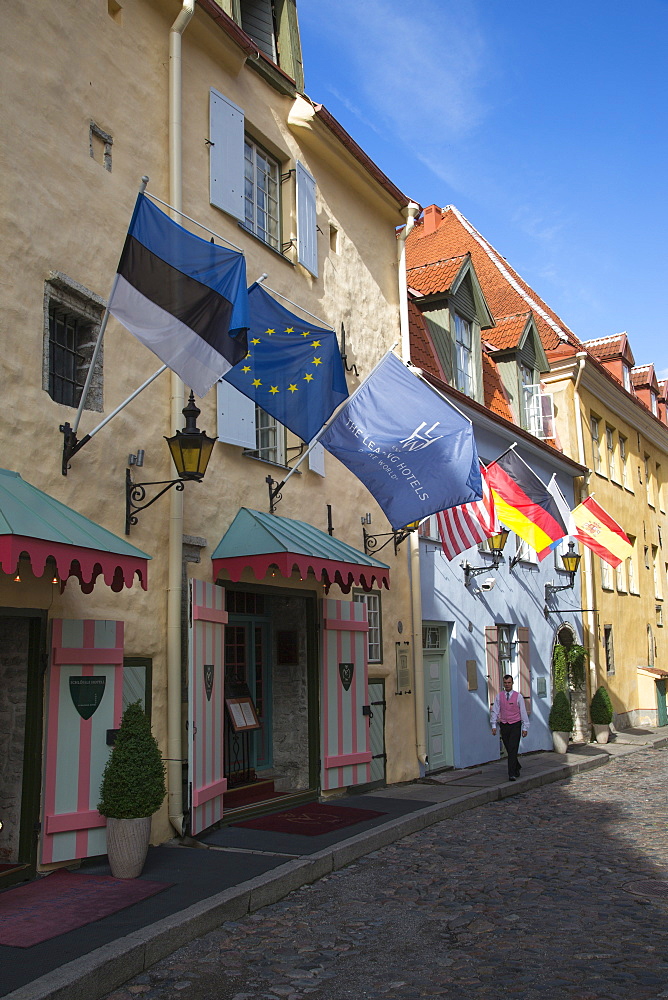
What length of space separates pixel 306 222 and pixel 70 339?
481cm

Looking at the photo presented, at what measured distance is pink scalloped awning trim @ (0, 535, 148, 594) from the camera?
5.47 m

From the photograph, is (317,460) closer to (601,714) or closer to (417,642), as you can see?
(417,642)

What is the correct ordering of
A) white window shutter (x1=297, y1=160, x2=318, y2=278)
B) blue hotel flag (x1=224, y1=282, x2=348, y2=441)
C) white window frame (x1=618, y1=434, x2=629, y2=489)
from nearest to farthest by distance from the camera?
blue hotel flag (x1=224, y1=282, x2=348, y2=441)
white window shutter (x1=297, y1=160, x2=318, y2=278)
white window frame (x1=618, y1=434, x2=629, y2=489)

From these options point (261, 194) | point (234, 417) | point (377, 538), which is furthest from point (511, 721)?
point (261, 194)

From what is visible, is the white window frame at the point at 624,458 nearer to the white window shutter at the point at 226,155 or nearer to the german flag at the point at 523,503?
the german flag at the point at 523,503

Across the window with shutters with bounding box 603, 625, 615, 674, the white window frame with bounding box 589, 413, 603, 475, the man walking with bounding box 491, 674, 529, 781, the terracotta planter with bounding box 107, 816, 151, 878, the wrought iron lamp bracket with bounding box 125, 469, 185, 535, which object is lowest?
the terracotta planter with bounding box 107, 816, 151, 878

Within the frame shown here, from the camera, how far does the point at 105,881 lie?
6.62m

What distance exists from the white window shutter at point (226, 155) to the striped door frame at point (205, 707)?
4.32 m

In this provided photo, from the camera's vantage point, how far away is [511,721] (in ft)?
42.2

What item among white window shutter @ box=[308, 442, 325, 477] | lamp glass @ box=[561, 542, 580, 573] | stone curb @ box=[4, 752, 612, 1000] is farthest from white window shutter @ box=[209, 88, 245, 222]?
lamp glass @ box=[561, 542, 580, 573]

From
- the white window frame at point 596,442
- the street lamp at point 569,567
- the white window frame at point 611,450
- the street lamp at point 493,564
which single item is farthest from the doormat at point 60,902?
the white window frame at point 611,450

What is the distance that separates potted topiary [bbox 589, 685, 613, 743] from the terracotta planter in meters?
14.5

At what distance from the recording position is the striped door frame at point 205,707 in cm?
812

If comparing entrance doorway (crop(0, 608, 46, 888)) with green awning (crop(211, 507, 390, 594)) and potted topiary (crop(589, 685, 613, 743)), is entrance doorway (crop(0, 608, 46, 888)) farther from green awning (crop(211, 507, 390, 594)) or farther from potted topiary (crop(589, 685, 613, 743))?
potted topiary (crop(589, 685, 613, 743))
